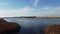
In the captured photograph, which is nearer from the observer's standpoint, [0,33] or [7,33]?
[0,33]

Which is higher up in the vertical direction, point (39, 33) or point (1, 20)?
point (1, 20)

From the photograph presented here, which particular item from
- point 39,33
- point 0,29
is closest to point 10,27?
point 0,29

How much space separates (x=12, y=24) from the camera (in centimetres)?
2609

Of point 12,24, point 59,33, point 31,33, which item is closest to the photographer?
point 59,33

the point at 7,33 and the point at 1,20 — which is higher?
the point at 1,20

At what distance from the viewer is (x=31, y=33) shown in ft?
79.6

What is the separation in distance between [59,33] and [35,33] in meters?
7.91

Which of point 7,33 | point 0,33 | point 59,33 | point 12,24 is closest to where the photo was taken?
point 59,33

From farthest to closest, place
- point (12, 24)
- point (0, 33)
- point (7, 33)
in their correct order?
point (12, 24), point (7, 33), point (0, 33)

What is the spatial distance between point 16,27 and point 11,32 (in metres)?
2.61

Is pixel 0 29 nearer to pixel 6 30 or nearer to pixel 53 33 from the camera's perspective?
pixel 6 30

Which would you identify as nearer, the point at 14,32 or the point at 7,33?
the point at 7,33

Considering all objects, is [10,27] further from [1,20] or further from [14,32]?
[1,20]

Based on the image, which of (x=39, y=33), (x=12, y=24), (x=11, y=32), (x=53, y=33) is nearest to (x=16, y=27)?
(x=12, y=24)
